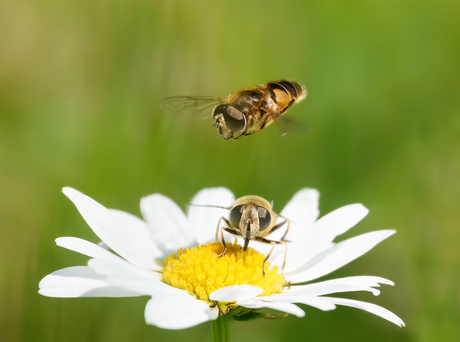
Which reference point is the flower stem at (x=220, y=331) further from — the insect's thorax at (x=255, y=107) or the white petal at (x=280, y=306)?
the insect's thorax at (x=255, y=107)

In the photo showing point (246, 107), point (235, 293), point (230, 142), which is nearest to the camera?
point (235, 293)

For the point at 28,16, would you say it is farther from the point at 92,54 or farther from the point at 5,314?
the point at 5,314

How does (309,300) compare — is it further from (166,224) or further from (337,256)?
(166,224)

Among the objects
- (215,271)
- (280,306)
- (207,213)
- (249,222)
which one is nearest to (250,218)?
(249,222)

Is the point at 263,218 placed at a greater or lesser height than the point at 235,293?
greater

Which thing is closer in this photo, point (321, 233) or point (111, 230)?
point (111, 230)

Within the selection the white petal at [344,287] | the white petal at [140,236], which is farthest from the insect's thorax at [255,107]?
the white petal at [344,287]
